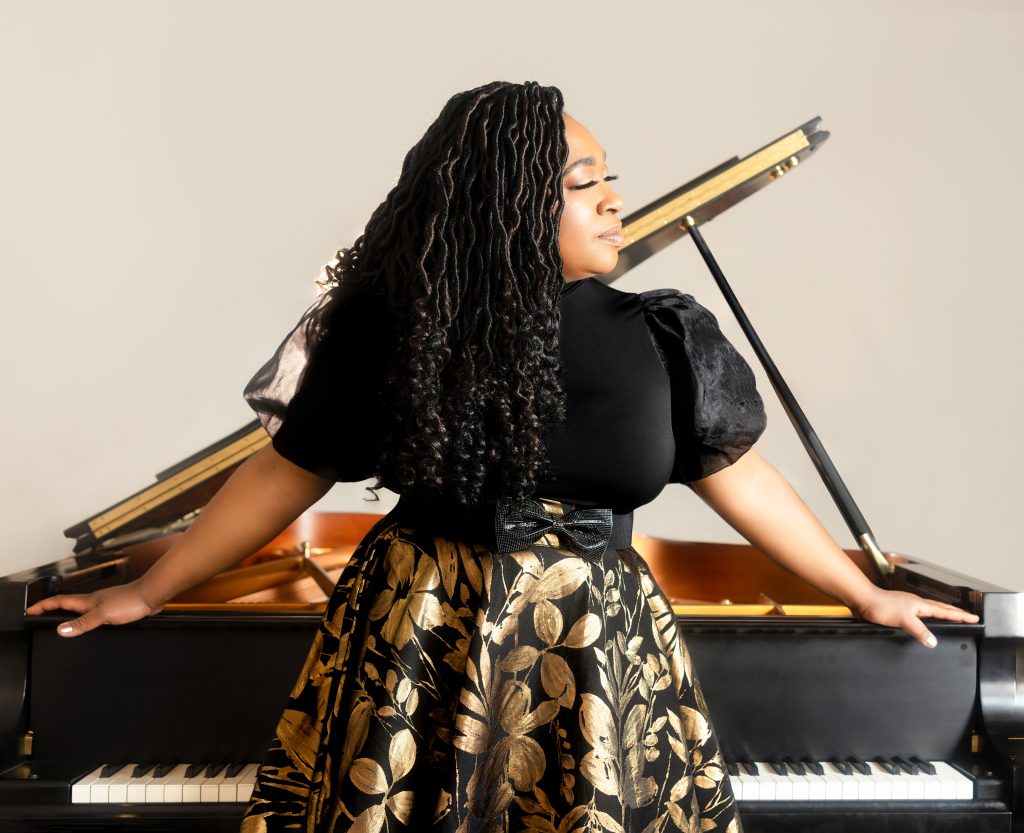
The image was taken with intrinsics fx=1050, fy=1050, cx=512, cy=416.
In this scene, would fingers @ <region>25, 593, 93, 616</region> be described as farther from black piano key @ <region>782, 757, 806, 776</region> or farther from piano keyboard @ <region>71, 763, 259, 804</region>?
black piano key @ <region>782, 757, 806, 776</region>

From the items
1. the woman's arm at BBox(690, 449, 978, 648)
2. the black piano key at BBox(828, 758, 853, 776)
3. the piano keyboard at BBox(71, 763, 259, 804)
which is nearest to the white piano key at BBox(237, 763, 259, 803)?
the piano keyboard at BBox(71, 763, 259, 804)

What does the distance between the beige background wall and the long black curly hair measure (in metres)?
2.82

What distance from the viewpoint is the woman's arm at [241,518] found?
147 cm

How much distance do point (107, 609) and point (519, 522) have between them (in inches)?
33.6

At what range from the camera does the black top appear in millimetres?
1290

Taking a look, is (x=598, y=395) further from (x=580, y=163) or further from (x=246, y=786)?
(x=246, y=786)

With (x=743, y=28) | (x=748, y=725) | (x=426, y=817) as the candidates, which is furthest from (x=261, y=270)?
(x=426, y=817)

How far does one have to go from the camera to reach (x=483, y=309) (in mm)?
1248

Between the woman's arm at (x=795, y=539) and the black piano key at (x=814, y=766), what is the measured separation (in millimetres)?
271

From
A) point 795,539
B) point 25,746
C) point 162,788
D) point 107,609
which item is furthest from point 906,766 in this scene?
point 25,746

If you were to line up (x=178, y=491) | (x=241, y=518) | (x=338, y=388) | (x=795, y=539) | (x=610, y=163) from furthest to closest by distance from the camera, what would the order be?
(x=610, y=163) < (x=178, y=491) < (x=795, y=539) < (x=241, y=518) < (x=338, y=388)

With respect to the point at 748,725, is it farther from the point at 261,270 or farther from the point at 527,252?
the point at 261,270

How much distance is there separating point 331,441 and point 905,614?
102 cm

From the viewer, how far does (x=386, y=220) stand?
134 centimetres
